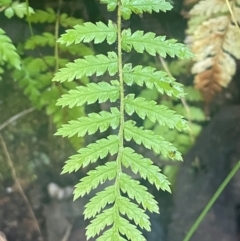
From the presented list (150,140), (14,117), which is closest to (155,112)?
(150,140)

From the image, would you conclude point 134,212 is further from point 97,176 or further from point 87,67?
point 87,67

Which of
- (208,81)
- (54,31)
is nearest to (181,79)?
(208,81)

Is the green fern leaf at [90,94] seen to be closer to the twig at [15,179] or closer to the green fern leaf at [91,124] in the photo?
the green fern leaf at [91,124]

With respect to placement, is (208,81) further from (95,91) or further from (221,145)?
(95,91)

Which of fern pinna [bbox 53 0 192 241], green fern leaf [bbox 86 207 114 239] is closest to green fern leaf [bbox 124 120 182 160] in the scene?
fern pinna [bbox 53 0 192 241]

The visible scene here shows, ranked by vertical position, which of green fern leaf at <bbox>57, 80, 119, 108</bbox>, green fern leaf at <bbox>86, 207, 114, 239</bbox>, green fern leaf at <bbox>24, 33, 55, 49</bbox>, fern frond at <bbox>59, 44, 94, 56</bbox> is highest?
green fern leaf at <bbox>24, 33, 55, 49</bbox>

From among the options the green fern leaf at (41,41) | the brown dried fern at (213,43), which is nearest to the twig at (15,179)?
the green fern leaf at (41,41)

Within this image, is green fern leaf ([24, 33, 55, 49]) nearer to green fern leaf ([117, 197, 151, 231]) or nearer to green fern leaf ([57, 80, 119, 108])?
green fern leaf ([57, 80, 119, 108])
